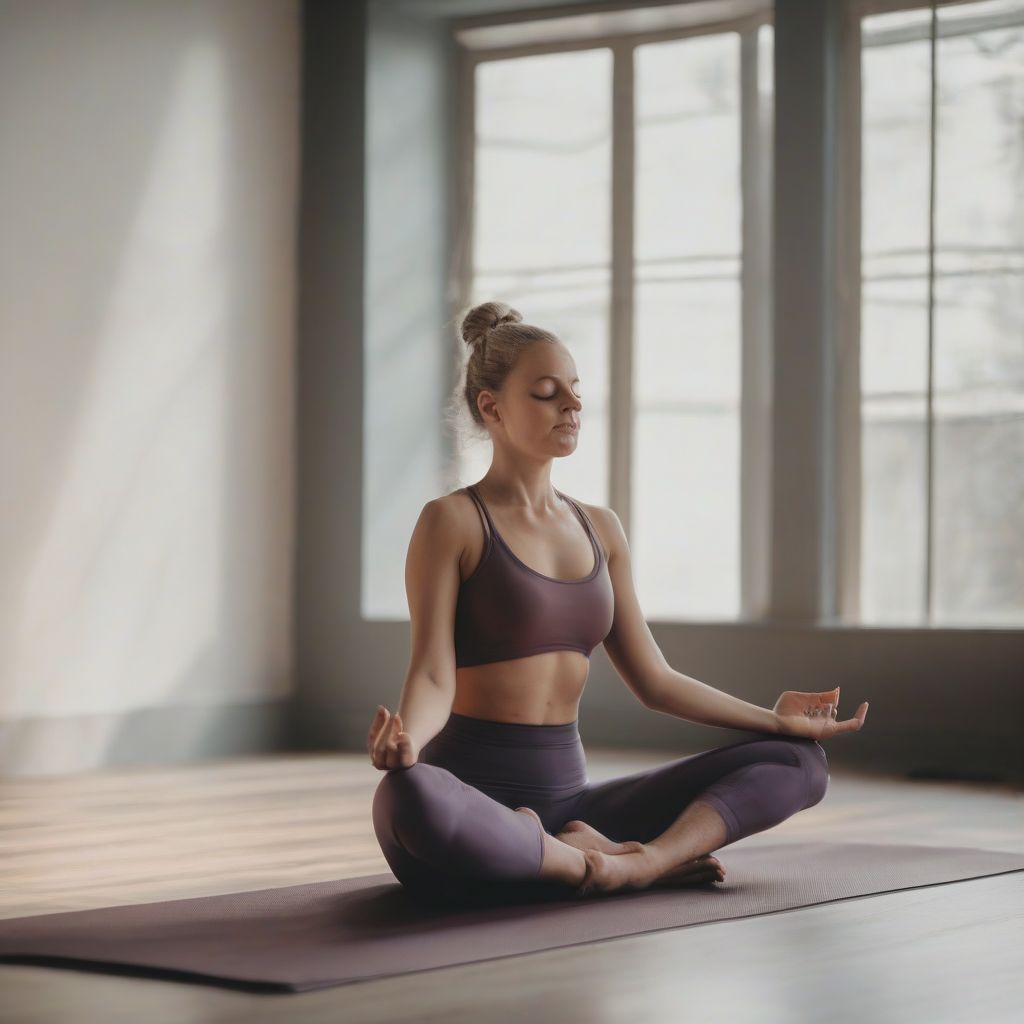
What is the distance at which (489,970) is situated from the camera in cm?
211

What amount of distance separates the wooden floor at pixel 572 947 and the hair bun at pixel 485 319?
0.98 m

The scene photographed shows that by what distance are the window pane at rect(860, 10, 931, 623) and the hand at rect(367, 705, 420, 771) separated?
349cm

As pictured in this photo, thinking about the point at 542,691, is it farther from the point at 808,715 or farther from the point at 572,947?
the point at 572,947

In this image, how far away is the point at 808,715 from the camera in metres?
2.81

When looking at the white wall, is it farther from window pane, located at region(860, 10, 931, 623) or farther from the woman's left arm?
the woman's left arm

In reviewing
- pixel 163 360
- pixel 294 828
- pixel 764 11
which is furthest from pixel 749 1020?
pixel 764 11

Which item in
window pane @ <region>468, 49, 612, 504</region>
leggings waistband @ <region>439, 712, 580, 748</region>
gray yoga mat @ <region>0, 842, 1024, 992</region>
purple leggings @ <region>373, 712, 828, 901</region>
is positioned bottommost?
gray yoga mat @ <region>0, 842, 1024, 992</region>

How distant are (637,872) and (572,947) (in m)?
0.39

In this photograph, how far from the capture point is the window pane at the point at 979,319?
5383 millimetres

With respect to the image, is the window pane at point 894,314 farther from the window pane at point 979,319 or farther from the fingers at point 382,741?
the fingers at point 382,741

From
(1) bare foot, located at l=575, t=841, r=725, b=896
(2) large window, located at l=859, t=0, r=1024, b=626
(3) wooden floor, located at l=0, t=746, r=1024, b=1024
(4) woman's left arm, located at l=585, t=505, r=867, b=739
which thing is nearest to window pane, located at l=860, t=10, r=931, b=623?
(2) large window, located at l=859, t=0, r=1024, b=626

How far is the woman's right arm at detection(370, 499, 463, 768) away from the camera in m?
2.56

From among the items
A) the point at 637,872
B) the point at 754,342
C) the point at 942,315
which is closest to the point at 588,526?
the point at 637,872

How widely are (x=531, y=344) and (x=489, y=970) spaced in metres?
1.06
